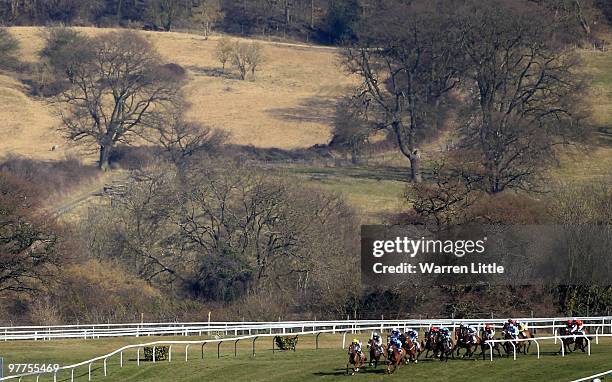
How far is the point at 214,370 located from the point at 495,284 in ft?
76.2

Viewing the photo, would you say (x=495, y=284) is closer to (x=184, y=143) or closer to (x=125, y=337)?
(x=125, y=337)

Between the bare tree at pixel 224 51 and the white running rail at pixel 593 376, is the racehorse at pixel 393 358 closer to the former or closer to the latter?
the white running rail at pixel 593 376

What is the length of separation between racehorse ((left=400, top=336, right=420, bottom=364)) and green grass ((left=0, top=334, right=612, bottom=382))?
28 centimetres

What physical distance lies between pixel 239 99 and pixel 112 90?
1876 centimetres

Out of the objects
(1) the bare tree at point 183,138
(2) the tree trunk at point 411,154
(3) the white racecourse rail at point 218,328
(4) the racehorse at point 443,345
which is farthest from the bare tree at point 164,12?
(4) the racehorse at point 443,345

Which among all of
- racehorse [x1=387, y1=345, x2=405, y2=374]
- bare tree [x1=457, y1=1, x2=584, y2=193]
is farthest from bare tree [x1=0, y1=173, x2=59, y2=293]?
racehorse [x1=387, y1=345, x2=405, y2=374]

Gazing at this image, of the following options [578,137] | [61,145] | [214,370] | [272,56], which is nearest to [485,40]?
[578,137]

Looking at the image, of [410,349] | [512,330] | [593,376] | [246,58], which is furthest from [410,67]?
[593,376]

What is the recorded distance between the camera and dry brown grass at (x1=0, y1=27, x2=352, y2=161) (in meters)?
121

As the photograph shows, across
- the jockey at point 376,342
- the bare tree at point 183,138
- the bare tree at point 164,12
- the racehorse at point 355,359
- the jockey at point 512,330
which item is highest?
the bare tree at point 164,12

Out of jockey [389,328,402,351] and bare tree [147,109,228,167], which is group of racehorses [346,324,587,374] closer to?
jockey [389,328,402,351]

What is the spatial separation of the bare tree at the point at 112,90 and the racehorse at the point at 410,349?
67613 millimetres

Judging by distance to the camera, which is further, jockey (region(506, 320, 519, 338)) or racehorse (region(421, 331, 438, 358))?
racehorse (region(421, 331, 438, 358))

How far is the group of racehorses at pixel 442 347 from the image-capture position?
1724 inches
